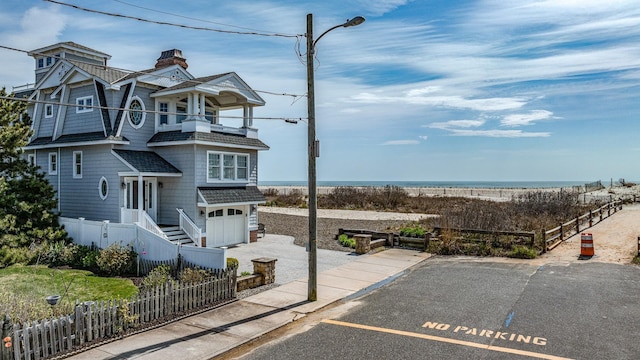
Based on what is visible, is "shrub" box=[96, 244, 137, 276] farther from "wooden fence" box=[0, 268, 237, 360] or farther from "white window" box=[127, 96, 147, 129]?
"white window" box=[127, 96, 147, 129]

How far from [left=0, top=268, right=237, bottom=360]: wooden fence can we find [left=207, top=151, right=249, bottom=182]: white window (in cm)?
1059

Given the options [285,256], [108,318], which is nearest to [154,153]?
[285,256]

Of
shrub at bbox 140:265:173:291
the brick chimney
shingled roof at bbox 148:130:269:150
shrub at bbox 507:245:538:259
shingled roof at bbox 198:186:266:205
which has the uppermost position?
the brick chimney

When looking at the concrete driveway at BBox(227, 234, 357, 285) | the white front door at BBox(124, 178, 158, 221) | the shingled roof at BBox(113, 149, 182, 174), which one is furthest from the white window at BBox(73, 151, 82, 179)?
the concrete driveway at BBox(227, 234, 357, 285)

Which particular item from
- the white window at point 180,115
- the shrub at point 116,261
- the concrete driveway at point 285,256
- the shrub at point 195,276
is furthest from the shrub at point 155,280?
the white window at point 180,115

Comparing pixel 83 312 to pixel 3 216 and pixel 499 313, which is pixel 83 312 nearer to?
pixel 499 313

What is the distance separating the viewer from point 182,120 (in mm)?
22906

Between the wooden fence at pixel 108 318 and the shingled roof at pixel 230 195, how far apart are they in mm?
9200

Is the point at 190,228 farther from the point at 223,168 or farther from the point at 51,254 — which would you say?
the point at 51,254

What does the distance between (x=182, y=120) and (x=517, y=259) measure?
17564 millimetres

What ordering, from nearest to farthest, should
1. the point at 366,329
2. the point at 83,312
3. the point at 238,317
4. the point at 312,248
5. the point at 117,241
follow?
the point at 83,312, the point at 366,329, the point at 238,317, the point at 312,248, the point at 117,241

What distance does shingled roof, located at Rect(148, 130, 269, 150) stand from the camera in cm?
2117

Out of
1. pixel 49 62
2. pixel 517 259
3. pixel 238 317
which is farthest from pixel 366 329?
pixel 49 62

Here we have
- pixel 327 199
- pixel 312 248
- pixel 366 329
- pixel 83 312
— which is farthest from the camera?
pixel 327 199
